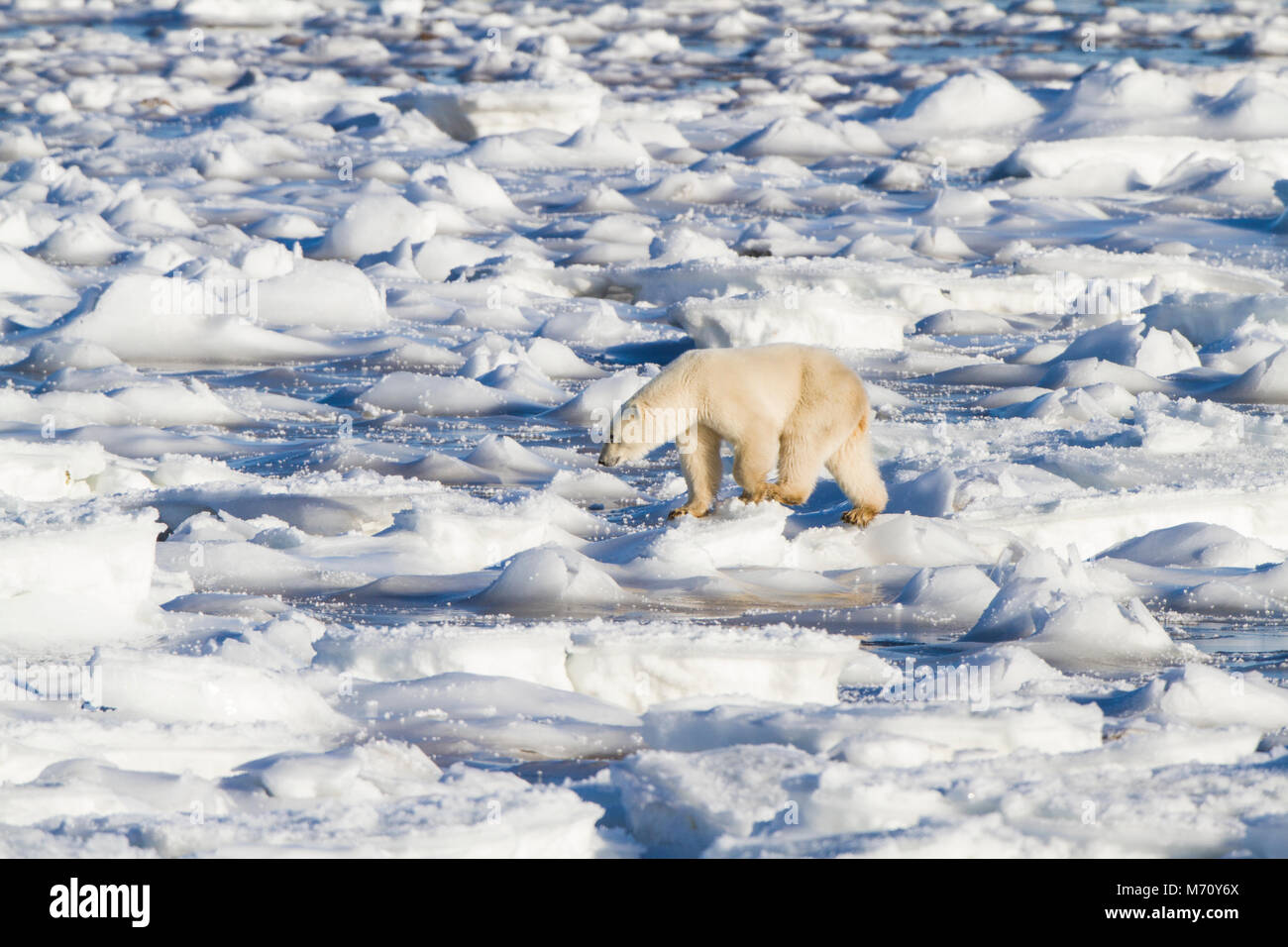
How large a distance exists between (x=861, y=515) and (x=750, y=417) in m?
0.67

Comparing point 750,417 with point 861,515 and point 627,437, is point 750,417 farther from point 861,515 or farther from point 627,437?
point 861,515

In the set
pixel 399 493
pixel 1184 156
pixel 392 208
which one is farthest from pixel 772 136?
pixel 399 493

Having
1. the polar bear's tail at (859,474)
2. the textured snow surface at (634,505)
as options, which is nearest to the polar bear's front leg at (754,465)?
the textured snow surface at (634,505)

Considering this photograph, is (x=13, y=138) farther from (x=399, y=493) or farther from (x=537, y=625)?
(x=537, y=625)

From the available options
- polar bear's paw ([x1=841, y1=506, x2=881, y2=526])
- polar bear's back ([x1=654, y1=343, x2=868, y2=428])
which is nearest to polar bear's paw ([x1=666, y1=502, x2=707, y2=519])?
polar bear's back ([x1=654, y1=343, x2=868, y2=428])

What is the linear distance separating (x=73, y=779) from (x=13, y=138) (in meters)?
18.3

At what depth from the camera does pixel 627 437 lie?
20.6ft

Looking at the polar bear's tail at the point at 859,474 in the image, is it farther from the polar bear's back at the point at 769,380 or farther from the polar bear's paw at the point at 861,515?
the polar bear's back at the point at 769,380

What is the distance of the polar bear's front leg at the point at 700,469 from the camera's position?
250 inches

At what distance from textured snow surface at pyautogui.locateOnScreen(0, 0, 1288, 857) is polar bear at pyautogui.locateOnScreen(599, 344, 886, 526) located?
18cm

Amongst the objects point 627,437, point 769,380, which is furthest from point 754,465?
point 627,437

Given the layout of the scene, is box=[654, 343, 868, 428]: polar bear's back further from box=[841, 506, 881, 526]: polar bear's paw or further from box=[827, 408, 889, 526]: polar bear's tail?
box=[841, 506, 881, 526]: polar bear's paw

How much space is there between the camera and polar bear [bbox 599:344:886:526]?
6.20 m

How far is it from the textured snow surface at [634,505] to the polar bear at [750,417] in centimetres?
18
